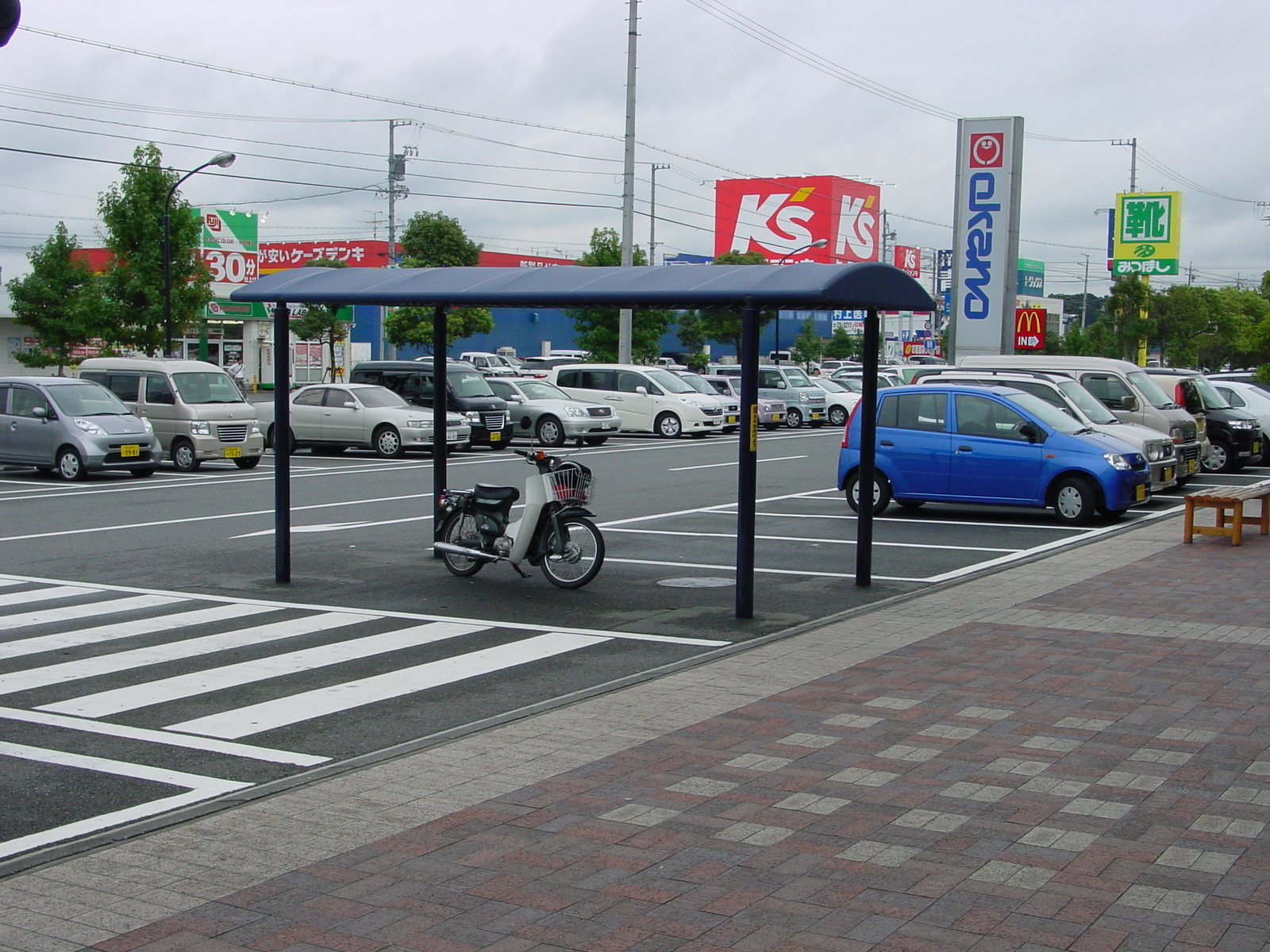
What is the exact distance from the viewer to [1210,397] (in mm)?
25047

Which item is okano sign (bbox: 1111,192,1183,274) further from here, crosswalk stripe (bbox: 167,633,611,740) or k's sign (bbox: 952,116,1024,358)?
crosswalk stripe (bbox: 167,633,611,740)

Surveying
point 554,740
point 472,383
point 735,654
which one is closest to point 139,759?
point 554,740

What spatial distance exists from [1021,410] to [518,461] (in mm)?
12824

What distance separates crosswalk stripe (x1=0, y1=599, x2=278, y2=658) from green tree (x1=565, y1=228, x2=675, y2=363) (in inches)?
1572

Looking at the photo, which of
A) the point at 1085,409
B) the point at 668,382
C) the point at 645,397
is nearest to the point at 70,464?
the point at 645,397

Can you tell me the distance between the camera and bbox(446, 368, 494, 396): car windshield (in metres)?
31.9

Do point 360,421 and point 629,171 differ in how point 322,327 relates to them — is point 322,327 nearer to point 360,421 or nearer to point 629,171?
point 629,171

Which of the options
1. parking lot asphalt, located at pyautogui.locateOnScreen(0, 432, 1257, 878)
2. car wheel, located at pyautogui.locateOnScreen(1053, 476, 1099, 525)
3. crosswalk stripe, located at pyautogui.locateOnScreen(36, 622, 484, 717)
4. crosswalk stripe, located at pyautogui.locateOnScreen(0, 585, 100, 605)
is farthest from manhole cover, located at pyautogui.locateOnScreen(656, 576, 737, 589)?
car wheel, located at pyautogui.locateOnScreen(1053, 476, 1099, 525)

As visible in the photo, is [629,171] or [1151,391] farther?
[629,171]

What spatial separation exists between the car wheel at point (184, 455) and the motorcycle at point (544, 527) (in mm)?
14522

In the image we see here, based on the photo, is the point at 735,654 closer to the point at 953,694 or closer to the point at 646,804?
the point at 953,694

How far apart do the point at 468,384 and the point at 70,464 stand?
10.7 meters

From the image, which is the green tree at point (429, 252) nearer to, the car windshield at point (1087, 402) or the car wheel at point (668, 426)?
the car wheel at point (668, 426)

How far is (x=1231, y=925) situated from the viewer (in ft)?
15.6
